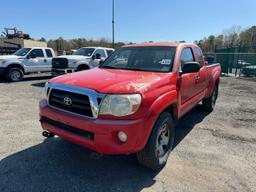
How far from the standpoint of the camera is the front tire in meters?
3.24

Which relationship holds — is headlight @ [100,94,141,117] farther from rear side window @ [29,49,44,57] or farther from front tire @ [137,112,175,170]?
rear side window @ [29,49,44,57]

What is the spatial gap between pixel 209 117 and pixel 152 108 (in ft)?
12.8

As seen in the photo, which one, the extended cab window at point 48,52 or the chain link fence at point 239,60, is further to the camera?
the chain link fence at point 239,60

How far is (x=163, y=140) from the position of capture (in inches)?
146

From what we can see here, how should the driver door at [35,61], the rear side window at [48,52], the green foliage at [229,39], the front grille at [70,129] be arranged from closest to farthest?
the front grille at [70,129] < the driver door at [35,61] < the rear side window at [48,52] < the green foliage at [229,39]

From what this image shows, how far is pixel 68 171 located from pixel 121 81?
1.53 meters

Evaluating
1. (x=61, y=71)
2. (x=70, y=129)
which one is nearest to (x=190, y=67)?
(x=70, y=129)

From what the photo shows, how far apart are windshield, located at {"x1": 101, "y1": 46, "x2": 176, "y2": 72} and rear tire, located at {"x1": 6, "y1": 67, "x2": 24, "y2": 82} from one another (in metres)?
9.51

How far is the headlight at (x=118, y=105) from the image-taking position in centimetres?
292

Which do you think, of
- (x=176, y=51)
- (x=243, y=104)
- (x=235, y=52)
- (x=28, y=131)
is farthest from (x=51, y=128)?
(x=235, y=52)

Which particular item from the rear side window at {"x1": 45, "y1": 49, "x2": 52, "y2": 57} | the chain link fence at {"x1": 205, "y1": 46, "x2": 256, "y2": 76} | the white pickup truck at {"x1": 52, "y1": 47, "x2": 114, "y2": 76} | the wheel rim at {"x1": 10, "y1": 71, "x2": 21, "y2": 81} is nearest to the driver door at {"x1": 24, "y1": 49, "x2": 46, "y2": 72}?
the rear side window at {"x1": 45, "y1": 49, "x2": 52, "y2": 57}

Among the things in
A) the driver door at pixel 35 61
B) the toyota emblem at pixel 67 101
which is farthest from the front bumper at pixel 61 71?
the toyota emblem at pixel 67 101

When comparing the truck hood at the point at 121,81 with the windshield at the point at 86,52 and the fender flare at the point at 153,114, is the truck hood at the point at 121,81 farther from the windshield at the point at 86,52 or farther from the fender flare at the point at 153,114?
the windshield at the point at 86,52

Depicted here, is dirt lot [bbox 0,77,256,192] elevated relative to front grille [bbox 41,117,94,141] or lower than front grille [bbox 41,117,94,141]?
lower
